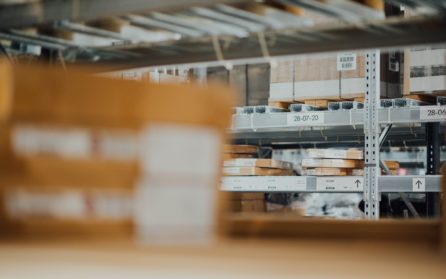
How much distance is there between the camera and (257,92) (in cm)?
761

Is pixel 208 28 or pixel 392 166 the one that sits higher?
pixel 208 28

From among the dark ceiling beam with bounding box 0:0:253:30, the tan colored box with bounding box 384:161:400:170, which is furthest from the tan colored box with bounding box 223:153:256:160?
the dark ceiling beam with bounding box 0:0:253:30

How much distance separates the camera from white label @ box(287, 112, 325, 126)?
6.84 metres

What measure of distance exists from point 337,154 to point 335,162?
7cm

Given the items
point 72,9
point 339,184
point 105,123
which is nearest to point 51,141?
point 105,123

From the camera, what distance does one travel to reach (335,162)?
699 cm

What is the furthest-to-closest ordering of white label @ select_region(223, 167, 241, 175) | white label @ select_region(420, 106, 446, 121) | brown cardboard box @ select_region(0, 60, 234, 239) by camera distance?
white label @ select_region(223, 167, 241, 175), white label @ select_region(420, 106, 446, 121), brown cardboard box @ select_region(0, 60, 234, 239)

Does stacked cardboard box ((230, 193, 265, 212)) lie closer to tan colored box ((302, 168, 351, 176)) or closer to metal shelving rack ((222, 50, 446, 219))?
metal shelving rack ((222, 50, 446, 219))

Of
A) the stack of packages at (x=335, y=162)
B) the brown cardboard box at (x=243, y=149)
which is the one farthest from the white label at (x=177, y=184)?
the brown cardboard box at (x=243, y=149)

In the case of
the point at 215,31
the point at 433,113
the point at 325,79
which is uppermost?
the point at 325,79

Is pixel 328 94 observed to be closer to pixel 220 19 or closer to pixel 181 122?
pixel 220 19

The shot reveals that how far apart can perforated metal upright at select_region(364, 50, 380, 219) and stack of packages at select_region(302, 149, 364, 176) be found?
1.23 feet

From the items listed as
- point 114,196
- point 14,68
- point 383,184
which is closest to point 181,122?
point 114,196

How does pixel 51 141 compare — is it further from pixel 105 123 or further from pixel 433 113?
pixel 433 113
